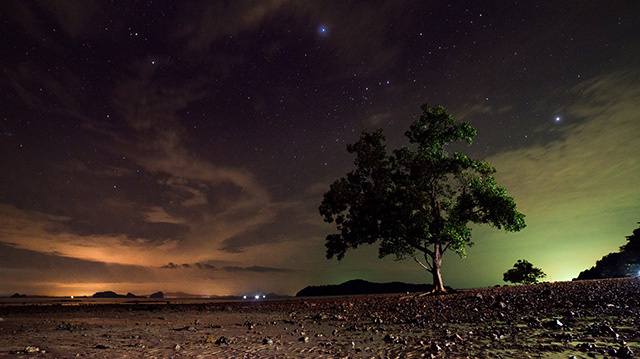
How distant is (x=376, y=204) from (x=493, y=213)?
9.68 metres

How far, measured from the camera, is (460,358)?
5.38m

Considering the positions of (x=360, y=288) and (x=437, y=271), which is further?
(x=360, y=288)

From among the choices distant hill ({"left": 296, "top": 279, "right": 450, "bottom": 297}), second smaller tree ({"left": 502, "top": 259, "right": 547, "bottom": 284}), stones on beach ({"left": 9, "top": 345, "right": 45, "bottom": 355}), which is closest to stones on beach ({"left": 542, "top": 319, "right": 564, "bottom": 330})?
stones on beach ({"left": 9, "top": 345, "right": 45, "bottom": 355})

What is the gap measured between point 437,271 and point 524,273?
71.6 metres

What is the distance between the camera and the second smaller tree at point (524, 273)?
256ft

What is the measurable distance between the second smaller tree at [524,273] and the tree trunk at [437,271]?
6930 cm

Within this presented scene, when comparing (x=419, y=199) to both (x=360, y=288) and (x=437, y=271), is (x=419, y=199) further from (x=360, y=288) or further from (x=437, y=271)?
(x=360, y=288)

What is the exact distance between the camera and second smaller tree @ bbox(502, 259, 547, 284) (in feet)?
256

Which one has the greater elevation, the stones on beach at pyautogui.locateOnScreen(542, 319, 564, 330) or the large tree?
the large tree

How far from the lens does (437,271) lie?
26203 mm

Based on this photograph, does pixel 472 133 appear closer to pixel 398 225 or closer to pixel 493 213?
pixel 493 213

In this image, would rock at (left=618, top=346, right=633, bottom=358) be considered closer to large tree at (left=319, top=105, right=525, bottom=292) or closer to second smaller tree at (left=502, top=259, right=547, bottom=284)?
large tree at (left=319, top=105, right=525, bottom=292)

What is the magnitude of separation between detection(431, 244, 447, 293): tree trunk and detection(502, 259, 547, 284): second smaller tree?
227 feet

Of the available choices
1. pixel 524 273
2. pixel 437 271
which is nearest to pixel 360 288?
pixel 524 273
